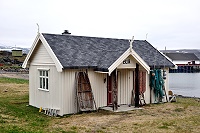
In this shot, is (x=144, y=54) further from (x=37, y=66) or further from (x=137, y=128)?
(x=137, y=128)

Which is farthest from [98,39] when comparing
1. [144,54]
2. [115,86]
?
[115,86]

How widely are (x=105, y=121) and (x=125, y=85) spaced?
17.0 ft

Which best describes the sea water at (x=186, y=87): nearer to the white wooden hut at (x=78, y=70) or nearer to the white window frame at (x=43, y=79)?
the white wooden hut at (x=78, y=70)

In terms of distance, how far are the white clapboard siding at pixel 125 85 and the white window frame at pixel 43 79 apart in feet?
14.9

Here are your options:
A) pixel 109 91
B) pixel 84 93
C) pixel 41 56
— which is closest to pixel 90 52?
pixel 109 91

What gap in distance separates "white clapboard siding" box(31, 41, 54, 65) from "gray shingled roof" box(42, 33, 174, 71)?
2.31ft

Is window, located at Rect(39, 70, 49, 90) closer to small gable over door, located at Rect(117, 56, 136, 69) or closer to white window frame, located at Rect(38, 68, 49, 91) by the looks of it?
white window frame, located at Rect(38, 68, 49, 91)

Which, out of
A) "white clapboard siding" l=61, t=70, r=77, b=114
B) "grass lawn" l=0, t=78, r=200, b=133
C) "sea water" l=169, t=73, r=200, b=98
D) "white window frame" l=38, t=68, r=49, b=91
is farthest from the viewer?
"sea water" l=169, t=73, r=200, b=98

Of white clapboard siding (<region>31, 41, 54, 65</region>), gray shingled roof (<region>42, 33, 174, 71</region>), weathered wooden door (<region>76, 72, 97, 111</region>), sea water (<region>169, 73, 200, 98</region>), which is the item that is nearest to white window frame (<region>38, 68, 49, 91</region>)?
white clapboard siding (<region>31, 41, 54, 65</region>)

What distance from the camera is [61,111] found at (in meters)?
15.8

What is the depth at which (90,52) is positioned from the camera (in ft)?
58.8

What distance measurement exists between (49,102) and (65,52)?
310 cm

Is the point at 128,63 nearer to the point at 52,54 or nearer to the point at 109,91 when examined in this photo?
the point at 109,91

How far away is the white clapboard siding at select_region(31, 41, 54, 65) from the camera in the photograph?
665 inches
